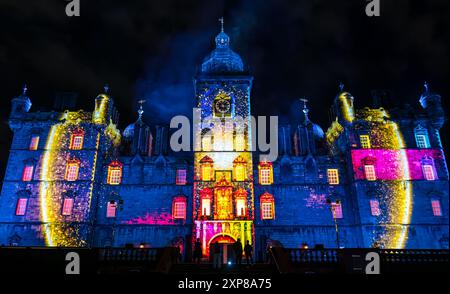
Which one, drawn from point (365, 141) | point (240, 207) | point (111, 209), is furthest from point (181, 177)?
point (365, 141)

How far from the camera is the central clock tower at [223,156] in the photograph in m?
34.4

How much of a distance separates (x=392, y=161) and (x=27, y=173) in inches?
1548

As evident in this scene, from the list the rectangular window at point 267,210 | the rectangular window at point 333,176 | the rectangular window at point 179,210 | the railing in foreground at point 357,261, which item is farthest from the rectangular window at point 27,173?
the rectangular window at point 333,176

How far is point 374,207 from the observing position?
36.1m

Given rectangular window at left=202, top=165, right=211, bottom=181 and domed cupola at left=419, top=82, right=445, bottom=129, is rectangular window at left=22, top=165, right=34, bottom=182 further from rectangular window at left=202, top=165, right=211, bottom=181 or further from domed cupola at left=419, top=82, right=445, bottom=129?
domed cupola at left=419, top=82, right=445, bottom=129

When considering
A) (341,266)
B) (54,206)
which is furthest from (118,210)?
(341,266)

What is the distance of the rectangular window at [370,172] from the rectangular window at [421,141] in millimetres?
6326

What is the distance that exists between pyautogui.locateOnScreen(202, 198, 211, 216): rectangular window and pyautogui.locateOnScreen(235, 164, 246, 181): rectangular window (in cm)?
396

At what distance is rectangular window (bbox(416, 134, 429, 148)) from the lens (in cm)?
3884

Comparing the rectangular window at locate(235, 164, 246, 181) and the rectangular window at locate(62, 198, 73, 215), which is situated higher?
the rectangular window at locate(235, 164, 246, 181)

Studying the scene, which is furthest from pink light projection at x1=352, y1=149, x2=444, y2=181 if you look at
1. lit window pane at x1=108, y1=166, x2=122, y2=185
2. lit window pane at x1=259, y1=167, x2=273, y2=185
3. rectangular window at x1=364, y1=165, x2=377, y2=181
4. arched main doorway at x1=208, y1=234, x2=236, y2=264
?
lit window pane at x1=108, y1=166, x2=122, y2=185

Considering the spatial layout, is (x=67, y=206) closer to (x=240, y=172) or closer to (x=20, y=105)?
(x=20, y=105)

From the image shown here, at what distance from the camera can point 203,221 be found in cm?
3441
